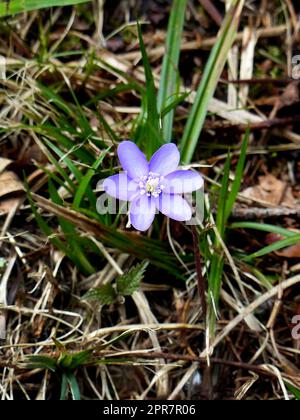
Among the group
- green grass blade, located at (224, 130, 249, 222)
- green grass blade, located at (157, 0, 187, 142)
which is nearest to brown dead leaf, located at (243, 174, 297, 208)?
green grass blade, located at (224, 130, 249, 222)

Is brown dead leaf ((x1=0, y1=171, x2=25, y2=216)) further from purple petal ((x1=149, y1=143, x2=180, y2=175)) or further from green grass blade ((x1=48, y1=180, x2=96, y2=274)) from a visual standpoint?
purple petal ((x1=149, y1=143, x2=180, y2=175))

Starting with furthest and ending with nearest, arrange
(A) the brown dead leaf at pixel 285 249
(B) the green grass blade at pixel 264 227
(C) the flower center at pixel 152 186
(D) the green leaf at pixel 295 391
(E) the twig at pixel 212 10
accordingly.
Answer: (E) the twig at pixel 212 10 → (A) the brown dead leaf at pixel 285 249 → (B) the green grass blade at pixel 264 227 → (D) the green leaf at pixel 295 391 → (C) the flower center at pixel 152 186

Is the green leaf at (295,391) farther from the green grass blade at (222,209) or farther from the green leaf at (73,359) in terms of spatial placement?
the green leaf at (73,359)

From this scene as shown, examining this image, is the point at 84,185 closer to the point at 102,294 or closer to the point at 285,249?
the point at 102,294

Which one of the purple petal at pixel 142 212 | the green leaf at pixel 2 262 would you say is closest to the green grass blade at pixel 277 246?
the purple petal at pixel 142 212

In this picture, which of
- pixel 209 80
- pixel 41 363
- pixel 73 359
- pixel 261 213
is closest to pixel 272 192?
pixel 261 213

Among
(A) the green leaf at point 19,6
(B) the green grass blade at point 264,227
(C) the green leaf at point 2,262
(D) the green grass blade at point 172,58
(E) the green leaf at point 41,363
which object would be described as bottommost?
(E) the green leaf at point 41,363

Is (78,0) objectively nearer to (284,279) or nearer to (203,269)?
(203,269)
